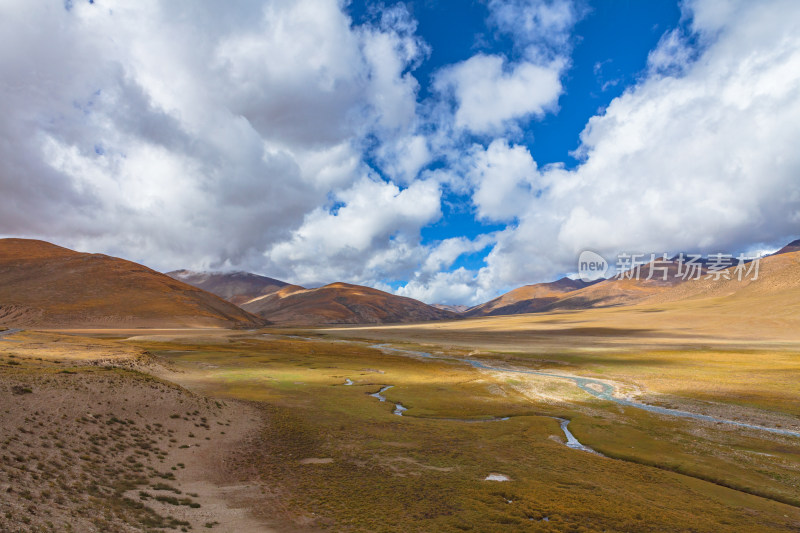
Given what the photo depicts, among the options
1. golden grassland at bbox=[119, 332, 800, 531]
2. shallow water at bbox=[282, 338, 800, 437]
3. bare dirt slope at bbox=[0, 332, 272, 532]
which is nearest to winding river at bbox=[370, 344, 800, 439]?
shallow water at bbox=[282, 338, 800, 437]

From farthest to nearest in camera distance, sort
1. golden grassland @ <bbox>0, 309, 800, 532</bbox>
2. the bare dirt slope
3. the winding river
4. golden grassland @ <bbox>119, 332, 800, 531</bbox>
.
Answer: the winding river → golden grassland @ <bbox>0, 309, 800, 532</bbox> → golden grassland @ <bbox>119, 332, 800, 531</bbox> → the bare dirt slope

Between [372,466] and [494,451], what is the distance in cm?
898

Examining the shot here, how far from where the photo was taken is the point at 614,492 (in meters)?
20.8

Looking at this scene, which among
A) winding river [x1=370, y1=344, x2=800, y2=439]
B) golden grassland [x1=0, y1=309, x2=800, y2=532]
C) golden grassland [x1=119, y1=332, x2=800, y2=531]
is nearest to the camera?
golden grassland [x1=119, y1=332, x2=800, y2=531]

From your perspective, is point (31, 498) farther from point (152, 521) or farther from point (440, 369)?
point (440, 369)

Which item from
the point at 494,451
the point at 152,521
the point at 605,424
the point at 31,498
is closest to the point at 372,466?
the point at 494,451

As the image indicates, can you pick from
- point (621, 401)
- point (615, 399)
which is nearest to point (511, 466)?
point (621, 401)

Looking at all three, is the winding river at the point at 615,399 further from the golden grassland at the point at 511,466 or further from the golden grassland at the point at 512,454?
the golden grassland at the point at 511,466

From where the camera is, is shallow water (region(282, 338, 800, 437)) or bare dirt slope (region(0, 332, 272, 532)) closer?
bare dirt slope (region(0, 332, 272, 532))

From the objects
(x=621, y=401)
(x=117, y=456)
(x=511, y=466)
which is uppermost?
(x=621, y=401)

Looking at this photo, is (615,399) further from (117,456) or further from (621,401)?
(117,456)

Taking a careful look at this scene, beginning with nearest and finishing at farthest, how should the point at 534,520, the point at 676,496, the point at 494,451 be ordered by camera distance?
the point at 534,520, the point at 676,496, the point at 494,451

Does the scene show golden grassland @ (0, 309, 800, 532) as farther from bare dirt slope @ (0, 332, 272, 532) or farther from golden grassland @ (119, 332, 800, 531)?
bare dirt slope @ (0, 332, 272, 532)

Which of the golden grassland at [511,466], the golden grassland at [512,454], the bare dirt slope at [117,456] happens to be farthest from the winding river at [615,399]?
the bare dirt slope at [117,456]
